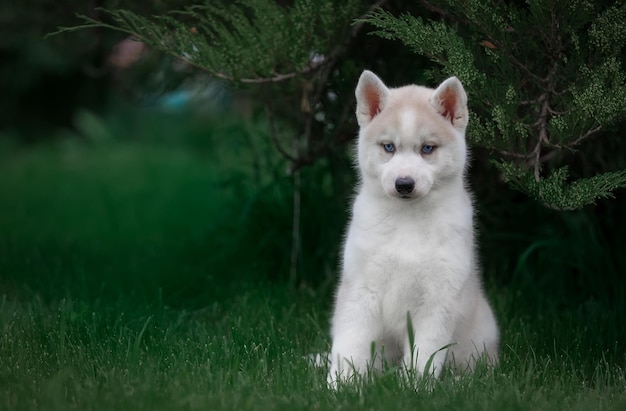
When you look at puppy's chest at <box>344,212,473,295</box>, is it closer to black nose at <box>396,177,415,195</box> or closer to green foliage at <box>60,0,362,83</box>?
black nose at <box>396,177,415,195</box>

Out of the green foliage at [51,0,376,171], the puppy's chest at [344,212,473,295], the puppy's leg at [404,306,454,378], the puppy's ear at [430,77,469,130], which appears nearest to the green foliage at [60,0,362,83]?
the green foliage at [51,0,376,171]

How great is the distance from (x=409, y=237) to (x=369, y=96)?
0.64m

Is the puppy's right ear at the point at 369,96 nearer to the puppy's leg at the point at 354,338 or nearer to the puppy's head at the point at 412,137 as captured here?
the puppy's head at the point at 412,137

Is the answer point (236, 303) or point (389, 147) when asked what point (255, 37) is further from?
point (236, 303)

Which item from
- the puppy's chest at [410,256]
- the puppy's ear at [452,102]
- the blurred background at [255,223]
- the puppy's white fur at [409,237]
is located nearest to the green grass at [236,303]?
the blurred background at [255,223]

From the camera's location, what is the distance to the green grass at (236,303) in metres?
3.43

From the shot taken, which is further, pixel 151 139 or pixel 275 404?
pixel 151 139

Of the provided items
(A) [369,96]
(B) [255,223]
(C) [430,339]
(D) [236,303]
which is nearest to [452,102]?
(A) [369,96]

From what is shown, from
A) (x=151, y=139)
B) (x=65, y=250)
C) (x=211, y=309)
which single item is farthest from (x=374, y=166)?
(x=151, y=139)

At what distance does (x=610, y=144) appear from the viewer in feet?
16.3

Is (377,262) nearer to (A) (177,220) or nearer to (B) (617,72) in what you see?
(B) (617,72)

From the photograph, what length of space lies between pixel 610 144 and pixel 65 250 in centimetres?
397

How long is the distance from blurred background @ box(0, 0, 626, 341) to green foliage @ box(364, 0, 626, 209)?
586 millimetres

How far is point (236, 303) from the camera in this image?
16.4ft
